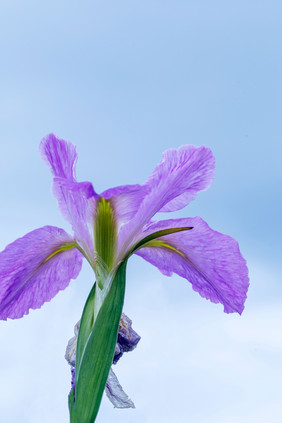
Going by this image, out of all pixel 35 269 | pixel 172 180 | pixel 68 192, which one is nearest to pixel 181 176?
pixel 172 180

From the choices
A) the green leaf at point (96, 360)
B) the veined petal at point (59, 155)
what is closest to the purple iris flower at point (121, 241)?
the veined petal at point (59, 155)

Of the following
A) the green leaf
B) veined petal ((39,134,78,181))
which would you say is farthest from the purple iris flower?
the green leaf

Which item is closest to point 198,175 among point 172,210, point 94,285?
point 172,210

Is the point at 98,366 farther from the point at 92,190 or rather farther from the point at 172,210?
the point at 172,210

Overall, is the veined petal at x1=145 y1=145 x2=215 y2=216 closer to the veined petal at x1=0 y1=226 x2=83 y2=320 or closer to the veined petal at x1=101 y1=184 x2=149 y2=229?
the veined petal at x1=101 y1=184 x2=149 y2=229

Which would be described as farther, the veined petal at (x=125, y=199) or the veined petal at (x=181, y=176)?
the veined petal at (x=181, y=176)

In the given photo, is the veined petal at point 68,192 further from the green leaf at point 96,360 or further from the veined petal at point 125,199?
the green leaf at point 96,360
